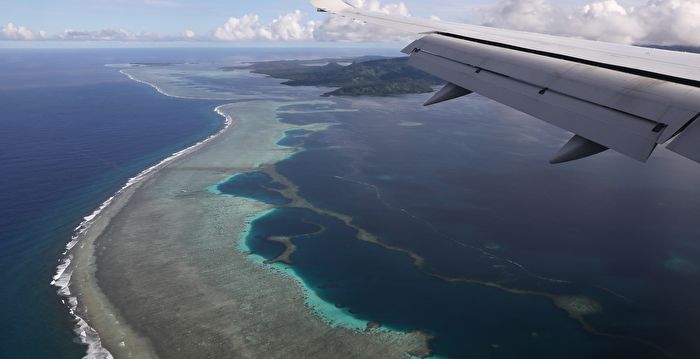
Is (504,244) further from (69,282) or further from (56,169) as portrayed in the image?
(56,169)

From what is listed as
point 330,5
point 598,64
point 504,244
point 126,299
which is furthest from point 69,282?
point 598,64

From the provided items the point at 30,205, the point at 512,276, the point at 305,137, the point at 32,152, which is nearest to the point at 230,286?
A: the point at 512,276

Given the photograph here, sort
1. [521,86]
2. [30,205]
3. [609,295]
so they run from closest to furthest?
[521,86] < [609,295] < [30,205]

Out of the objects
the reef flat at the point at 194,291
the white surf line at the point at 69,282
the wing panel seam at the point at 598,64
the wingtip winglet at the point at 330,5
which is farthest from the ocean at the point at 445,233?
the wingtip winglet at the point at 330,5

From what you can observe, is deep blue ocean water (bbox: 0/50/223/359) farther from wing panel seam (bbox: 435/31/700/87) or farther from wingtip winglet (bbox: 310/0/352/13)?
wing panel seam (bbox: 435/31/700/87)

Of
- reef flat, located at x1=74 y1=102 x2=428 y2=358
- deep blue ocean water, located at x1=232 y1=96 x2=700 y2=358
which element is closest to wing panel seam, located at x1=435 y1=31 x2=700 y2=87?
reef flat, located at x1=74 y1=102 x2=428 y2=358

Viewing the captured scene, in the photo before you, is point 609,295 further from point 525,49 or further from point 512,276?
point 525,49
